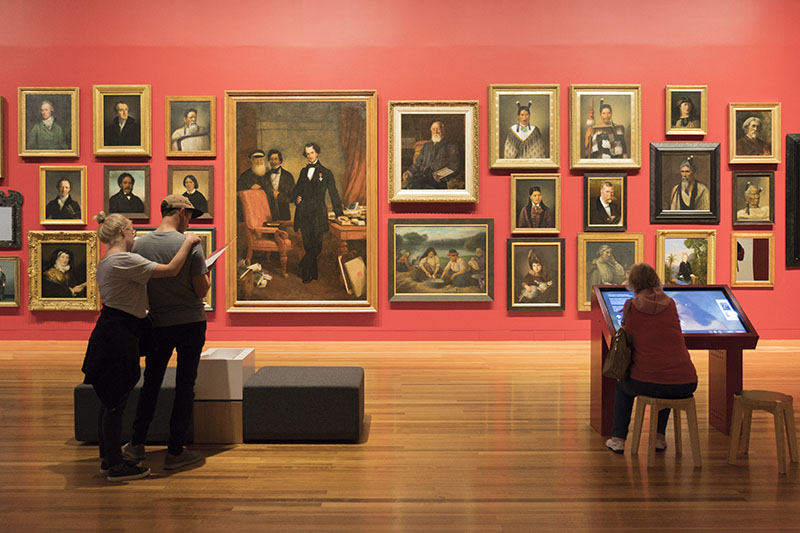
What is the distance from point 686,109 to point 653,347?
8.39 metres

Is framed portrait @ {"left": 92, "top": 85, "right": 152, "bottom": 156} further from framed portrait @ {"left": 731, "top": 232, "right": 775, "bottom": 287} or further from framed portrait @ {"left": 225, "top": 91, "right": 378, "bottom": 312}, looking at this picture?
framed portrait @ {"left": 731, "top": 232, "right": 775, "bottom": 287}

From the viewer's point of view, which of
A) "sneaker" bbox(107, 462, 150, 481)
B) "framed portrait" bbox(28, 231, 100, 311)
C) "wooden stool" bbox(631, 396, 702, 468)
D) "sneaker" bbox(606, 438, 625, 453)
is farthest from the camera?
"framed portrait" bbox(28, 231, 100, 311)

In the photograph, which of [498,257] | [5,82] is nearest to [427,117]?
[498,257]

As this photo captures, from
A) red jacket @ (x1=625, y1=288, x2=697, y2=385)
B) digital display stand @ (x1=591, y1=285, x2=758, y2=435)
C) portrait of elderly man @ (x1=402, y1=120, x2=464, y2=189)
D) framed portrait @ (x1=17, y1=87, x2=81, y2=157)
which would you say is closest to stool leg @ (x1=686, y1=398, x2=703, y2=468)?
red jacket @ (x1=625, y1=288, x2=697, y2=385)

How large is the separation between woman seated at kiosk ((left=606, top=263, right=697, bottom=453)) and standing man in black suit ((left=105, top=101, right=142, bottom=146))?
10350 millimetres

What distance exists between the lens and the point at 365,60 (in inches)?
508

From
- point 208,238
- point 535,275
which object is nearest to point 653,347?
point 535,275

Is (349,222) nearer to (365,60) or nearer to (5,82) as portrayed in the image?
(365,60)

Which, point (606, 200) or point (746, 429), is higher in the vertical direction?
point (606, 200)

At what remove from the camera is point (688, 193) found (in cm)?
1287

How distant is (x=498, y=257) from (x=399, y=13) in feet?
17.2

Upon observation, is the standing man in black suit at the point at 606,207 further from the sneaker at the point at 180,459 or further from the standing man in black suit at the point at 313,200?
the sneaker at the point at 180,459

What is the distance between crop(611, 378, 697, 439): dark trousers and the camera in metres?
6.02

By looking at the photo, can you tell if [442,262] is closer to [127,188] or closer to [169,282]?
[127,188]
